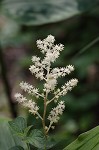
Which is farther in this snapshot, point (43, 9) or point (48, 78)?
point (43, 9)

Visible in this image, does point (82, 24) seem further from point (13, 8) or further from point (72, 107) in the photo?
point (13, 8)

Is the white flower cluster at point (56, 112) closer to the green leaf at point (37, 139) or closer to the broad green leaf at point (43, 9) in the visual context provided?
the green leaf at point (37, 139)

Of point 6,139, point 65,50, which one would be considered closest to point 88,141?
point 6,139

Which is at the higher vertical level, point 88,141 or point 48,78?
point 48,78

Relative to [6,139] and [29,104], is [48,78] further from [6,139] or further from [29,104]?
[6,139]

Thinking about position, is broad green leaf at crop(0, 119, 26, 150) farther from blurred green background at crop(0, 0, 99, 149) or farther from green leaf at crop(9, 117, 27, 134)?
green leaf at crop(9, 117, 27, 134)

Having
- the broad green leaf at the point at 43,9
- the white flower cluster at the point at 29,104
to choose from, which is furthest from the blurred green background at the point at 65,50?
the white flower cluster at the point at 29,104
